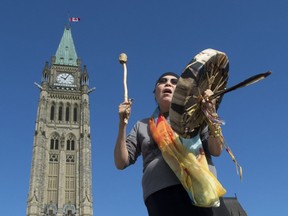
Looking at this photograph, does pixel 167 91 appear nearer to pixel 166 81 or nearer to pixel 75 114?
pixel 166 81

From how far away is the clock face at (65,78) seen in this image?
5684cm

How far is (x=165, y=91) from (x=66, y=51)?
194 ft

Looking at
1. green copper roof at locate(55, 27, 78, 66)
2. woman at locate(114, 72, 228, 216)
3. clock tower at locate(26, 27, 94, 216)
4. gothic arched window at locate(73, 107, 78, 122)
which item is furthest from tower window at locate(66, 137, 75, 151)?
woman at locate(114, 72, 228, 216)

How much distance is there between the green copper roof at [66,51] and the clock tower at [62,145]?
0.15m

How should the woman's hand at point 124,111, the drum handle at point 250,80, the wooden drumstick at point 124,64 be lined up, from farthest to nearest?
1. the wooden drumstick at point 124,64
2. the woman's hand at point 124,111
3. the drum handle at point 250,80

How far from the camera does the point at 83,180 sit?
159ft

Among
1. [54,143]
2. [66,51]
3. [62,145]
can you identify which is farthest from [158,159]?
[66,51]

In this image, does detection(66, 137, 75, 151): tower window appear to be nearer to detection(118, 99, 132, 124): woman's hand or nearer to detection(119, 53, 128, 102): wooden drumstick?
detection(119, 53, 128, 102): wooden drumstick

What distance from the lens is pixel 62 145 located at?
51.3m

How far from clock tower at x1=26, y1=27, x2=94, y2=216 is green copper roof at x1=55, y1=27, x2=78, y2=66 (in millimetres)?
147

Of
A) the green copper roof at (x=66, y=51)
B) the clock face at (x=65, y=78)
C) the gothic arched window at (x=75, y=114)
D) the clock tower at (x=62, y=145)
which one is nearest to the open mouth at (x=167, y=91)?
the clock tower at (x=62, y=145)

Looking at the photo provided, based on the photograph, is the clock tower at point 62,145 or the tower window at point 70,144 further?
the tower window at point 70,144

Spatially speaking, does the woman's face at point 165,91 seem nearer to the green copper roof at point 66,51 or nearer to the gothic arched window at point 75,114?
the gothic arched window at point 75,114

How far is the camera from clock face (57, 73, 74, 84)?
56.8 m
